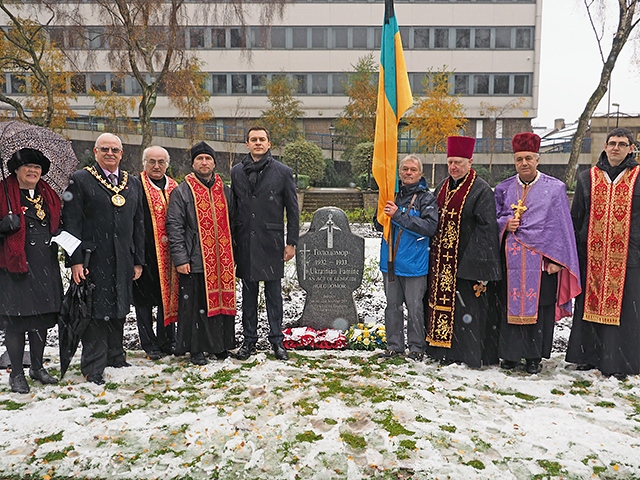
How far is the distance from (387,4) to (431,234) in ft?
7.92

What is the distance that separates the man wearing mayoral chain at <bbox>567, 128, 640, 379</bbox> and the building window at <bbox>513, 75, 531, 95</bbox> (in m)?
31.1

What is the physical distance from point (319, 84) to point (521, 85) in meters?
12.4

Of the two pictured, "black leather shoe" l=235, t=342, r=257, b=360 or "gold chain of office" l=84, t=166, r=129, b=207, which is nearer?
"gold chain of office" l=84, t=166, r=129, b=207

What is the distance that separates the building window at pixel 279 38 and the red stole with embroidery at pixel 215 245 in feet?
99.0

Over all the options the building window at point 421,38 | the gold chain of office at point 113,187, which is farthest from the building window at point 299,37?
the gold chain of office at point 113,187

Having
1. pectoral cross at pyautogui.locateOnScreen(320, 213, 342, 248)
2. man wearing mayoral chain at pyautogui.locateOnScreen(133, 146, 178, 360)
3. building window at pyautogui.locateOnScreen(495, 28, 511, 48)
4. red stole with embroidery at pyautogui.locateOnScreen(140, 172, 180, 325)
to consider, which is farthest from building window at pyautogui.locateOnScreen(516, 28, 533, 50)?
red stole with embroidery at pyautogui.locateOnScreen(140, 172, 180, 325)

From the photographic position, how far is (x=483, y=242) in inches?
204

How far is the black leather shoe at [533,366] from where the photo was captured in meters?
5.29

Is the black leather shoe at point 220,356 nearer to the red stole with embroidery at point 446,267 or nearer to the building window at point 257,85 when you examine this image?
the red stole with embroidery at point 446,267

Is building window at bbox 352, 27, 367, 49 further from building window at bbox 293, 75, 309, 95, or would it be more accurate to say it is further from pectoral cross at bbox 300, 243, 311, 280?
pectoral cross at bbox 300, 243, 311, 280

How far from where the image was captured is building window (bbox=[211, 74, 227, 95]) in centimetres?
3366

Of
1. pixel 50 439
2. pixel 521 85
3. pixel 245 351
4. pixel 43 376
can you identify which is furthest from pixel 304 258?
pixel 521 85

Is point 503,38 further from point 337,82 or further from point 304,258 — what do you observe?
point 304,258

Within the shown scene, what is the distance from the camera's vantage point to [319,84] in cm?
3391
